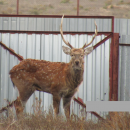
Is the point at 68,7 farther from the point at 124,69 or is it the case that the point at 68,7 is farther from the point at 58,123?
the point at 58,123

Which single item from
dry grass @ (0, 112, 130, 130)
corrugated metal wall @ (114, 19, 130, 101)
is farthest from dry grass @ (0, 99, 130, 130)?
corrugated metal wall @ (114, 19, 130, 101)

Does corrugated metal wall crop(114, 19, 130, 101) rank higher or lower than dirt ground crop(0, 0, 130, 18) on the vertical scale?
lower

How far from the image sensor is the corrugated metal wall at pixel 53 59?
772cm

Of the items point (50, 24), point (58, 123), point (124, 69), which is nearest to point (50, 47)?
point (50, 24)

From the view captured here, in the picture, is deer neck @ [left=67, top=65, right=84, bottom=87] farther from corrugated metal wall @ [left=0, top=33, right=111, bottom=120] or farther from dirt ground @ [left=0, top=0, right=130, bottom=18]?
dirt ground @ [left=0, top=0, right=130, bottom=18]

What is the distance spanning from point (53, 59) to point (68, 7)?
23.3 meters

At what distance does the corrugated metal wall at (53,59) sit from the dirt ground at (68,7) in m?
21.1

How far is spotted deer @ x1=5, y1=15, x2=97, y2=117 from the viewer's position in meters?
→ 6.56

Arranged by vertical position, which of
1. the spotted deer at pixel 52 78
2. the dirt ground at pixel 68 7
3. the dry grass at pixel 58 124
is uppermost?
Result: the dirt ground at pixel 68 7

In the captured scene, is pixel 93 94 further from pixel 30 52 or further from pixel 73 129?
pixel 73 129

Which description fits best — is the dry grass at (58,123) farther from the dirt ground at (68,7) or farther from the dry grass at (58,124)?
Answer: the dirt ground at (68,7)

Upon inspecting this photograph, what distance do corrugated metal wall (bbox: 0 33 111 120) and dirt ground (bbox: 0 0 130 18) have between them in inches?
832

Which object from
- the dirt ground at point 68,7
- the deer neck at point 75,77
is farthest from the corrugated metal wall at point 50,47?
the dirt ground at point 68,7

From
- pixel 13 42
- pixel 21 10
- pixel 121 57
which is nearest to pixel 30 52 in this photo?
pixel 13 42
